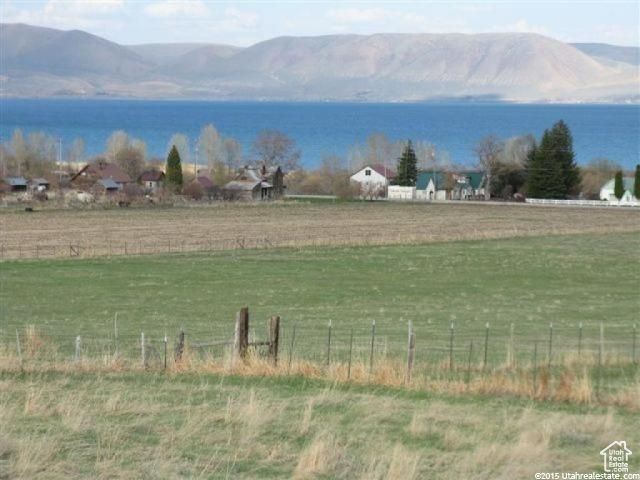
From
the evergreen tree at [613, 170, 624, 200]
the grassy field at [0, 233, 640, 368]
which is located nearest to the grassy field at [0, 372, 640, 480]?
the grassy field at [0, 233, 640, 368]

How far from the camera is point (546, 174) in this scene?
367 feet

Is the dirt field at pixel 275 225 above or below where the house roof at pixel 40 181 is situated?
below

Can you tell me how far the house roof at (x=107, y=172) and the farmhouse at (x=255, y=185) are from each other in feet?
39.4

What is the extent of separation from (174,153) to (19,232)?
39994 mm

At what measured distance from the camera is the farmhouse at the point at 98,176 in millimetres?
110906

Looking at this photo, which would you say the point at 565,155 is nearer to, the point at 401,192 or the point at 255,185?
the point at 401,192

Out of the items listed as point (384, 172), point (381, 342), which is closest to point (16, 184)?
point (384, 172)

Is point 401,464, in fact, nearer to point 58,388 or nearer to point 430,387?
point 430,387

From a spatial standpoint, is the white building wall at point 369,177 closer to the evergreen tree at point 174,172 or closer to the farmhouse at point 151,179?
the farmhouse at point 151,179

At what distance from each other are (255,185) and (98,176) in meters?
16.6

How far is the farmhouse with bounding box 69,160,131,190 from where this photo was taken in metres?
111

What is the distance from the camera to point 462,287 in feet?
144

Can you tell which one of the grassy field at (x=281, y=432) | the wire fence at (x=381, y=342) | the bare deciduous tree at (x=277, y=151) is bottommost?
the wire fence at (x=381, y=342)

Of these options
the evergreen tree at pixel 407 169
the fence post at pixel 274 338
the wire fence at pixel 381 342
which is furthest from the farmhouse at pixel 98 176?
the fence post at pixel 274 338
